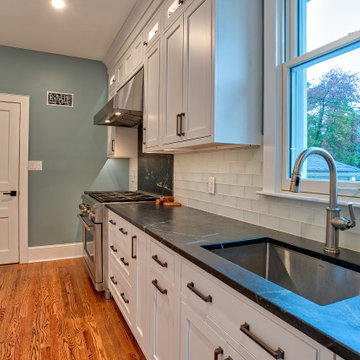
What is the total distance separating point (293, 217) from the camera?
142 cm

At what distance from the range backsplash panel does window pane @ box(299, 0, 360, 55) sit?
1557 mm

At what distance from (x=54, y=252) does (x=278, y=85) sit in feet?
11.4

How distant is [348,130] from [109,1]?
7.70 ft

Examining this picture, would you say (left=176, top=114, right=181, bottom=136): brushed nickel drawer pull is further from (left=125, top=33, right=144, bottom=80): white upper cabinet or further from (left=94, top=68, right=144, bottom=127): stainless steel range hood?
(left=125, top=33, right=144, bottom=80): white upper cabinet

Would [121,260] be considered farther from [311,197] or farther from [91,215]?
[311,197]

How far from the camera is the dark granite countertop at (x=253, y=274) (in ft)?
1.92

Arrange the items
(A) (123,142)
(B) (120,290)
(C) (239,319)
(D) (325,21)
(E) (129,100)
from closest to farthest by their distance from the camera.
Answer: (C) (239,319) → (D) (325,21) → (B) (120,290) → (E) (129,100) → (A) (123,142)

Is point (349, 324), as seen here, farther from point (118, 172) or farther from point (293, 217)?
point (118, 172)

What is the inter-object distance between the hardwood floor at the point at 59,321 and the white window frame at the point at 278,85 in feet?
4.75

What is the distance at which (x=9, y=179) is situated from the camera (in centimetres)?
352

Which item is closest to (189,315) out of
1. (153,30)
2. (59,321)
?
(59,321)

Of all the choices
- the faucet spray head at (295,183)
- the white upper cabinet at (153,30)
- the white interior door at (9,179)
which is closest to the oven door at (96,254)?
the white interior door at (9,179)

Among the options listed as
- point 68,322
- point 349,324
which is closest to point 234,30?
point 349,324

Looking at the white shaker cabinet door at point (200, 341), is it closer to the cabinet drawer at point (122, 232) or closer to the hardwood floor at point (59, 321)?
the cabinet drawer at point (122, 232)
